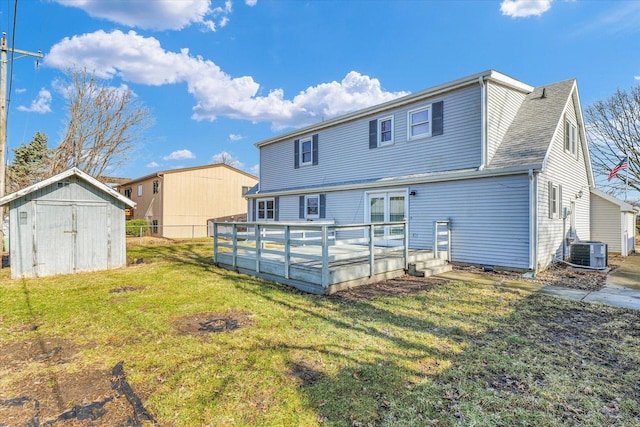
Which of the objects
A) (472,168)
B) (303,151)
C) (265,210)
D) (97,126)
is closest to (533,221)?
(472,168)

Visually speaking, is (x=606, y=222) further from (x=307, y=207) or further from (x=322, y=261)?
(x=322, y=261)

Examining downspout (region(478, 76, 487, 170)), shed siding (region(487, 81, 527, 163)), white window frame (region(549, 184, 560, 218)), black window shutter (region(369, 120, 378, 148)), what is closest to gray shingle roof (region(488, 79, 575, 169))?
shed siding (region(487, 81, 527, 163))

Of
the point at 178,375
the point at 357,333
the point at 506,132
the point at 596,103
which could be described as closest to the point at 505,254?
the point at 506,132

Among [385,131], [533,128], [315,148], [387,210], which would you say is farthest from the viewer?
[315,148]

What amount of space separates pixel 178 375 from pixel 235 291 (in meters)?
3.52

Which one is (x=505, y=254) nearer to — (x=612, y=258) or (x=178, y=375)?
(x=612, y=258)

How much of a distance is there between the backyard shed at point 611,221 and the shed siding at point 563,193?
395mm

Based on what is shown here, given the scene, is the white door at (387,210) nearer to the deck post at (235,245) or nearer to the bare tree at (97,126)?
the deck post at (235,245)

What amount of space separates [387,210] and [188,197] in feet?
55.4

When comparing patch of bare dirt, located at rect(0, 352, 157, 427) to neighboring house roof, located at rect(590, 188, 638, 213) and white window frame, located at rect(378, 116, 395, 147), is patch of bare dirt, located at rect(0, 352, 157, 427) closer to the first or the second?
white window frame, located at rect(378, 116, 395, 147)

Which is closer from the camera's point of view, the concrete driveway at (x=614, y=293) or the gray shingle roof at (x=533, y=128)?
the concrete driveway at (x=614, y=293)

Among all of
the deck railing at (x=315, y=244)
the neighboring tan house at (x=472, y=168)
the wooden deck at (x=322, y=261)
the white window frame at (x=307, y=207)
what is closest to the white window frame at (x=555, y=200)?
the neighboring tan house at (x=472, y=168)

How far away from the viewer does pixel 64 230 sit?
351 inches

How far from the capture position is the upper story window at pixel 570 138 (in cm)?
1101
